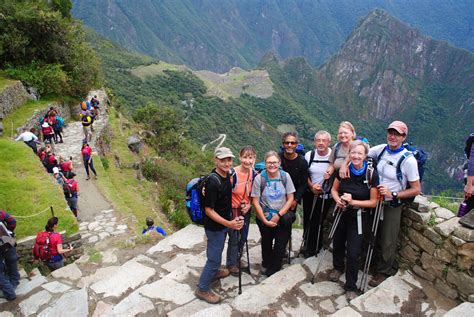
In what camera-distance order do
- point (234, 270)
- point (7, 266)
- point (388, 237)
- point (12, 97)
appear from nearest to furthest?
point (388, 237) < point (234, 270) < point (7, 266) < point (12, 97)

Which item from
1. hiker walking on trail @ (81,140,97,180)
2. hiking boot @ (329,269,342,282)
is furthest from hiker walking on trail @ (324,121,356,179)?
hiker walking on trail @ (81,140,97,180)

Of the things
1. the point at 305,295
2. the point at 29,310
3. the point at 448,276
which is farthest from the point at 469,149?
the point at 29,310

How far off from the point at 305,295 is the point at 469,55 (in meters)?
243

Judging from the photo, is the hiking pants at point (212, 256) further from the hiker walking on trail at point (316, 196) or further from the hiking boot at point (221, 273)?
the hiker walking on trail at point (316, 196)

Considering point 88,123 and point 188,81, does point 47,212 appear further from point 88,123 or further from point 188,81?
point 188,81

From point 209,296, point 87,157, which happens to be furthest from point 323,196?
point 87,157

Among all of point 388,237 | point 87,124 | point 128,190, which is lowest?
point 128,190

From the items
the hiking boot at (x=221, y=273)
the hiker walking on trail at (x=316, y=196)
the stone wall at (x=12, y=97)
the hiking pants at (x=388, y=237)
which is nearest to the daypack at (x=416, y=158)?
the hiking pants at (x=388, y=237)

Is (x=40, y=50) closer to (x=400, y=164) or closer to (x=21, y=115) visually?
(x=21, y=115)

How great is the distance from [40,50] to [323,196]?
20088 mm

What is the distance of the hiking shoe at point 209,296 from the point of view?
14.2 feet

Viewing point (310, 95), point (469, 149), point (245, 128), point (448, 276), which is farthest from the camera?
point (310, 95)

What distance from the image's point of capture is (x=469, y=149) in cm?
437

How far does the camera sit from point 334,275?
4.68 meters
